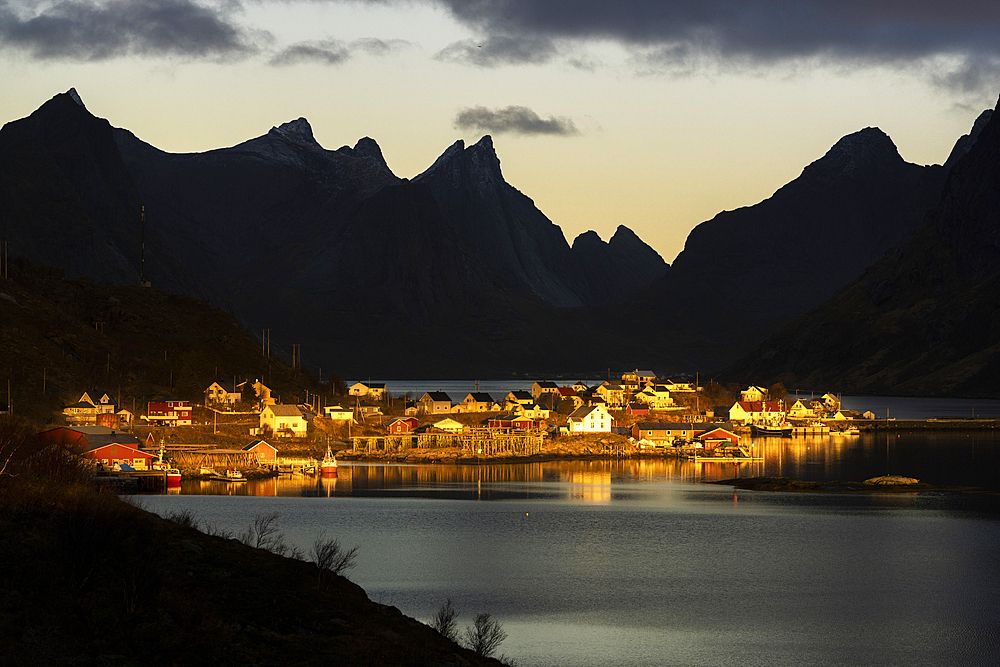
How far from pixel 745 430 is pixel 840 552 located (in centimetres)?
10802

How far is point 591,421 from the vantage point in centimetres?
14362

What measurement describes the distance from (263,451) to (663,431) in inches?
2121

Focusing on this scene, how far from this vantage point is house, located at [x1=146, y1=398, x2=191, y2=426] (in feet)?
407

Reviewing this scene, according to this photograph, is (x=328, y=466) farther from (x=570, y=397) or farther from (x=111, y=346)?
(x=570, y=397)

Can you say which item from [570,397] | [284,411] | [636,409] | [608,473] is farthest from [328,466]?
[570,397]

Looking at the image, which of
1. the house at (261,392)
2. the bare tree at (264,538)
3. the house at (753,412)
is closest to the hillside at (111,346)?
the house at (261,392)

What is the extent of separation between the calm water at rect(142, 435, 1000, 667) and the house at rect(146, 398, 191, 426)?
970 inches

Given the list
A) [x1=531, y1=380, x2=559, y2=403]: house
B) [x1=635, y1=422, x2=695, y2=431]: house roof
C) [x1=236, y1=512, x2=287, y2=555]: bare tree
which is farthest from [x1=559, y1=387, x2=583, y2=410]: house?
[x1=236, y1=512, x2=287, y2=555]: bare tree

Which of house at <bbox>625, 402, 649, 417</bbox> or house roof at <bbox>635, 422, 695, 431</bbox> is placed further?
house at <bbox>625, 402, 649, 417</bbox>

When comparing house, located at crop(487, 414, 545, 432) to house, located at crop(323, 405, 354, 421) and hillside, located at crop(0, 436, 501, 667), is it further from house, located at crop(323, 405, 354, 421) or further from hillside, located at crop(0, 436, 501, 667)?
hillside, located at crop(0, 436, 501, 667)

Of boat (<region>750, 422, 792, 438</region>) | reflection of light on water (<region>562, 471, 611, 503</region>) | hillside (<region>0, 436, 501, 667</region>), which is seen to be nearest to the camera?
hillside (<region>0, 436, 501, 667</region>)

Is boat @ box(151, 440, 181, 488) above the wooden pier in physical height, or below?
below

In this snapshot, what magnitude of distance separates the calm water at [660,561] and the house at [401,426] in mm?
29938

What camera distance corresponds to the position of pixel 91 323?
513 feet
